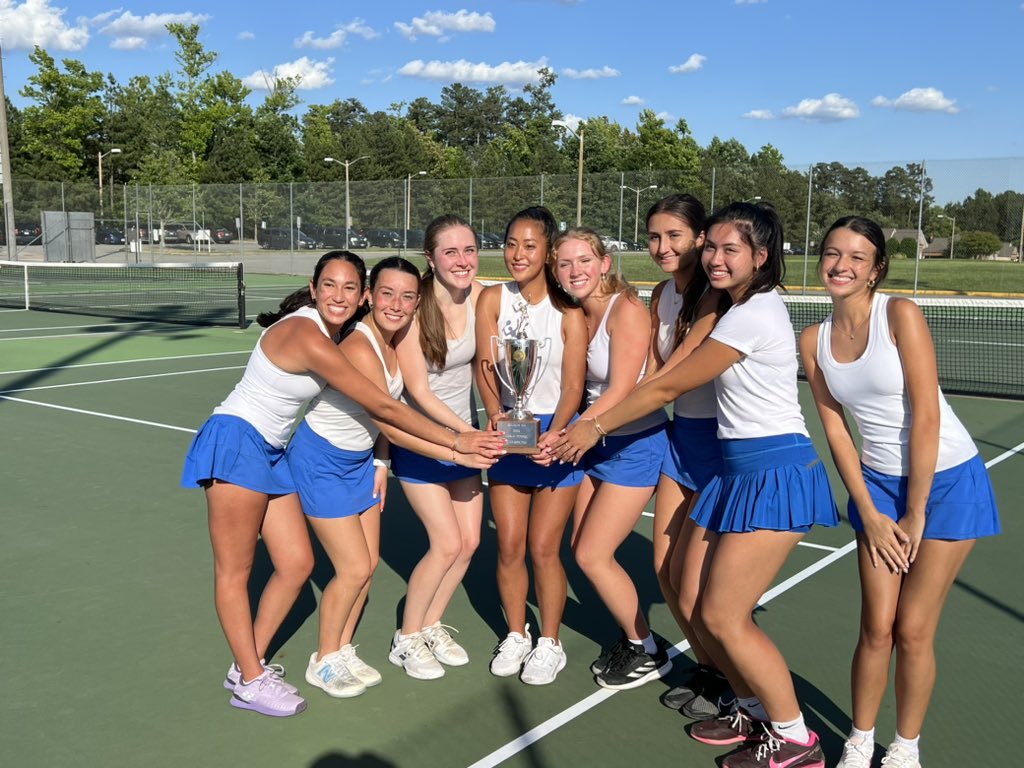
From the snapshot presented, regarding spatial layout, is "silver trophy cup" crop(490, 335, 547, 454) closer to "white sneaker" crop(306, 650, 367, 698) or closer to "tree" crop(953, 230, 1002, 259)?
"white sneaker" crop(306, 650, 367, 698)

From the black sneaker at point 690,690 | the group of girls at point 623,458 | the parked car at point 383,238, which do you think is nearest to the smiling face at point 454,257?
the group of girls at point 623,458

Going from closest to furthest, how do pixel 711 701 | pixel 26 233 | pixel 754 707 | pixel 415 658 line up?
pixel 754 707 → pixel 711 701 → pixel 415 658 → pixel 26 233

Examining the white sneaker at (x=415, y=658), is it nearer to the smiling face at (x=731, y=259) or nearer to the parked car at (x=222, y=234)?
the smiling face at (x=731, y=259)

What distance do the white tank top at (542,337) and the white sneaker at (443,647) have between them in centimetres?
113

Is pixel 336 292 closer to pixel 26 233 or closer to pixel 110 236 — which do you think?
pixel 110 236

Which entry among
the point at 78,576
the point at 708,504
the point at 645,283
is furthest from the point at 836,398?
the point at 645,283

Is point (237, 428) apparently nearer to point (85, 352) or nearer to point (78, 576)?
point (78, 576)

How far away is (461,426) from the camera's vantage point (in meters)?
4.39

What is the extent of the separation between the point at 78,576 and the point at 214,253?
35628 millimetres

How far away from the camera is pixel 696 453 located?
4.10 metres

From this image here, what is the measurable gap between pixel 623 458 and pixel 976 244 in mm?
20868

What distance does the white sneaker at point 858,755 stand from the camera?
3.56 m

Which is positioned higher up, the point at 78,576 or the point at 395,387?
the point at 395,387

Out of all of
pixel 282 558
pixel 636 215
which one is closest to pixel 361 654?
pixel 282 558
